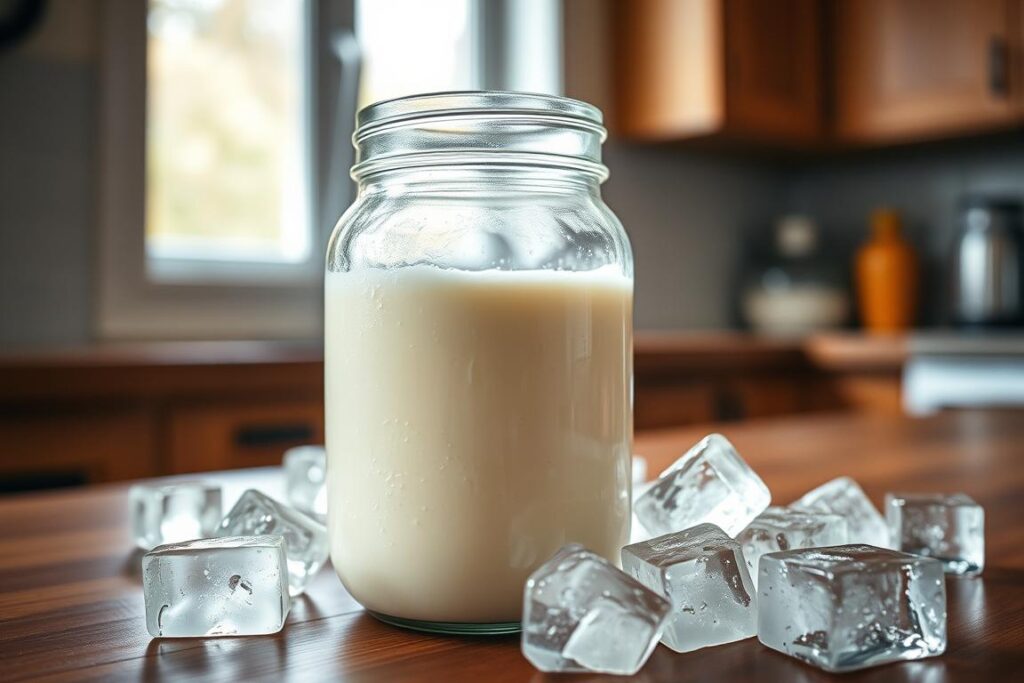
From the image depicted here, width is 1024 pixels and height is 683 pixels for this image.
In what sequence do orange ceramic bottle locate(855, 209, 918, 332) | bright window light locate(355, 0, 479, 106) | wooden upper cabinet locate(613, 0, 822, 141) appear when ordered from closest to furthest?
1. bright window light locate(355, 0, 479, 106)
2. wooden upper cabinet locate(613, 0, 822, 141)
3. orange ceramic bottle locate(855, 209, 918, 332)

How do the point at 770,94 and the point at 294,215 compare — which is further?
the point at 770,94

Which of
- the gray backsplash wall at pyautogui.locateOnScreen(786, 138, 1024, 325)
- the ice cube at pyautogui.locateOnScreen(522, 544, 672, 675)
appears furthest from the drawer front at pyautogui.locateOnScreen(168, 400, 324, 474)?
the gray backsplash wall at pyautogui.locateOnScreen(786, 138, 1024, 325)

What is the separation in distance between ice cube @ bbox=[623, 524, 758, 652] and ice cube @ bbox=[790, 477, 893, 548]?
0.42ft

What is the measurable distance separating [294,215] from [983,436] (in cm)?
178

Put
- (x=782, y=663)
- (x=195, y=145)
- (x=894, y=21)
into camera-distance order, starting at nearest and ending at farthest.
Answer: (x=782, y=663) < (x=195, y=145) < (x=894, y=21)

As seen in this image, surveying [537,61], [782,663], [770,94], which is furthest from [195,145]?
[782,663]

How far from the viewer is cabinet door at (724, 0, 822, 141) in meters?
2.75

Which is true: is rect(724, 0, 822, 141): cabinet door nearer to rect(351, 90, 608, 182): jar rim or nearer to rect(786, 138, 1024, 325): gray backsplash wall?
rect(786, 138, 1024, 325): gray backsplash wall

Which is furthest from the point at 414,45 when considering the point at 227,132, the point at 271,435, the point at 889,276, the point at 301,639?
the point at 301,639

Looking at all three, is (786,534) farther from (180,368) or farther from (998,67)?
(998,67)

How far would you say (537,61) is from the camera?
9.30 ft

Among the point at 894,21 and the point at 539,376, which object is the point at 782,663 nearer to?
the point at 539,376

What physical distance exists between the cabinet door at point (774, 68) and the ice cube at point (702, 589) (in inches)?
97.7

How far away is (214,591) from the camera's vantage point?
1.24 ft
